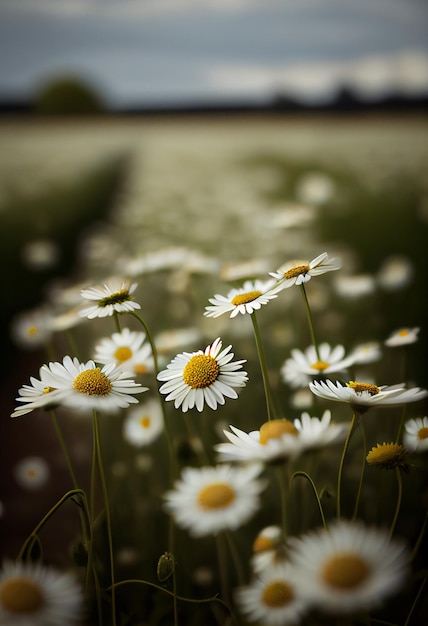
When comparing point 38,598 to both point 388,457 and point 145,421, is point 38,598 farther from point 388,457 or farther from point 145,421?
point 145,421

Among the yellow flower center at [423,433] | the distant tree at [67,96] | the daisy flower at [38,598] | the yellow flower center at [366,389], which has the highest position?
the distant tree at [67,96]

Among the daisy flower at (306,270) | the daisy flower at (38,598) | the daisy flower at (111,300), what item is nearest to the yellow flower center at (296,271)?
the daisy flower at (306,270)

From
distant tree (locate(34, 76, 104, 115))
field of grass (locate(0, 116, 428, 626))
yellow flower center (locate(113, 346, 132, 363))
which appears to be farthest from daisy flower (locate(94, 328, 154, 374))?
distant tree (locate(34, 76, 104, 115))

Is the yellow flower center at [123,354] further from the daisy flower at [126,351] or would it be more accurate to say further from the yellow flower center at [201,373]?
the yellow flower center at [201,373]

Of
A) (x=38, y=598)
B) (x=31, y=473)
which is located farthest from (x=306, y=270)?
(x=31, y=473)

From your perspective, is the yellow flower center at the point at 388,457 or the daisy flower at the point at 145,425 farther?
the daisy flower at the point at 145,425

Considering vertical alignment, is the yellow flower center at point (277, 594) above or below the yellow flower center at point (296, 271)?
below

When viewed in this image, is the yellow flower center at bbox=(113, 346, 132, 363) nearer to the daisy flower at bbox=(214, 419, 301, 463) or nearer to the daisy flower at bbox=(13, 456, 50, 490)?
the daisy flower at bbox=(214, 419, 301, 463)
